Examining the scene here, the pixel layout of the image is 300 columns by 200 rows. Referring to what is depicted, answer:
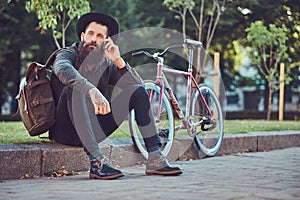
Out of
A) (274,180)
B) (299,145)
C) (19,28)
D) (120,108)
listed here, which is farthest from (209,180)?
(19,28)

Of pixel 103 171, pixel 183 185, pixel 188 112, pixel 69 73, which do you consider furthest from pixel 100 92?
pixel 188 112

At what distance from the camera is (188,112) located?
6035 mm

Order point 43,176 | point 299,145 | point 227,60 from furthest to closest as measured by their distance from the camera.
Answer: point 227,60
point 299,145
point 43,176

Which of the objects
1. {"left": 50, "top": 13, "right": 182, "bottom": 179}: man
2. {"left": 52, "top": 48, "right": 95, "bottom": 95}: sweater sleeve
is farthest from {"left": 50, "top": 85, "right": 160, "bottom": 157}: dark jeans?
{"left": 52, "top": 48, "right": 95, "bottom": 95}: sweater sleeve

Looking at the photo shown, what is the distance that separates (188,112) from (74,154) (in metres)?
1.57

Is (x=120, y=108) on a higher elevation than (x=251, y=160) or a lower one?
higher

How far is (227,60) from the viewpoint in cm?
2344

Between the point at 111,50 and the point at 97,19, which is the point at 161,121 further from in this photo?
the point at 97,19

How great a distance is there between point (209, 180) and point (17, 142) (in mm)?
1719

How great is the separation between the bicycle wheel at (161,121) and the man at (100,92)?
0.55 meters

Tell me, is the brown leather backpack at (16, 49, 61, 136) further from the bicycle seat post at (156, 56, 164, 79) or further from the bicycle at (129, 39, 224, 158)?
the bicycle seat post at (156, 56, 164, 79)

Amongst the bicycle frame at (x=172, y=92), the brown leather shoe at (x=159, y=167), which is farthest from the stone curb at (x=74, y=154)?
the brown leather shoe at (x=159, y=167)

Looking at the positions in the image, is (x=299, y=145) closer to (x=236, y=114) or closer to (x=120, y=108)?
(x=120, y=108)

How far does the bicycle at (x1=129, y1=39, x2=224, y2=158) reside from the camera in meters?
5.50
